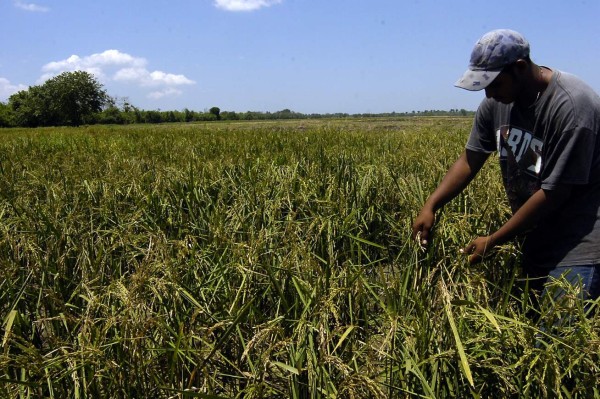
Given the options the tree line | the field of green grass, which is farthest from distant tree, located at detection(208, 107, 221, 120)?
the field of green grass

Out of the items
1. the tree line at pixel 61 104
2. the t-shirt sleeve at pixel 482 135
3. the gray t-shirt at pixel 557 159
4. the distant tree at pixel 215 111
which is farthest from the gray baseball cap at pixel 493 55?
the distant tree at pixel 215 111

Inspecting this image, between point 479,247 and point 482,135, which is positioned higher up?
point 482,135

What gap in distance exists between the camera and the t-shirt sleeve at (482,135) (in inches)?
92.9

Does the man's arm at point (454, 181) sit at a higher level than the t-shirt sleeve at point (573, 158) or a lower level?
lower

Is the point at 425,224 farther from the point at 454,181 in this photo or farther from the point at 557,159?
the point at 557,159

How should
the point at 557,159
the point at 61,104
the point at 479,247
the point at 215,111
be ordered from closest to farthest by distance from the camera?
1. the point at 557,159
2. the point at 479,247
3. the point at 61,104
4. the point at 215,111

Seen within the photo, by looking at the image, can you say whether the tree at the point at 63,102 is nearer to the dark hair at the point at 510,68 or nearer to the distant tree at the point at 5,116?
the distant tree at the point at 5,116

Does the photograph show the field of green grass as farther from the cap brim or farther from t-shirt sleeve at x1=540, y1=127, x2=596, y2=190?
the cap brim

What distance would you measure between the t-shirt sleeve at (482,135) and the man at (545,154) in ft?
0.33

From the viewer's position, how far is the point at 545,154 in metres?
1.97

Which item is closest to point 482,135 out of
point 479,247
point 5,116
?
point 479,247

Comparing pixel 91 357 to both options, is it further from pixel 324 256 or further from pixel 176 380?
pixel 324 256

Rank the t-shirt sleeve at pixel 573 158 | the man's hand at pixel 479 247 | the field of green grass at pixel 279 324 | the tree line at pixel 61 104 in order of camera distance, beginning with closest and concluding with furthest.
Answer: the field of green grass at pixel 279 324 < the t-shirt sleeve at pixel 573 158 < the man's hand at pixel 479 247 < the tree line at pixel 61 104

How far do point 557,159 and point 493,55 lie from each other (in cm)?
48
